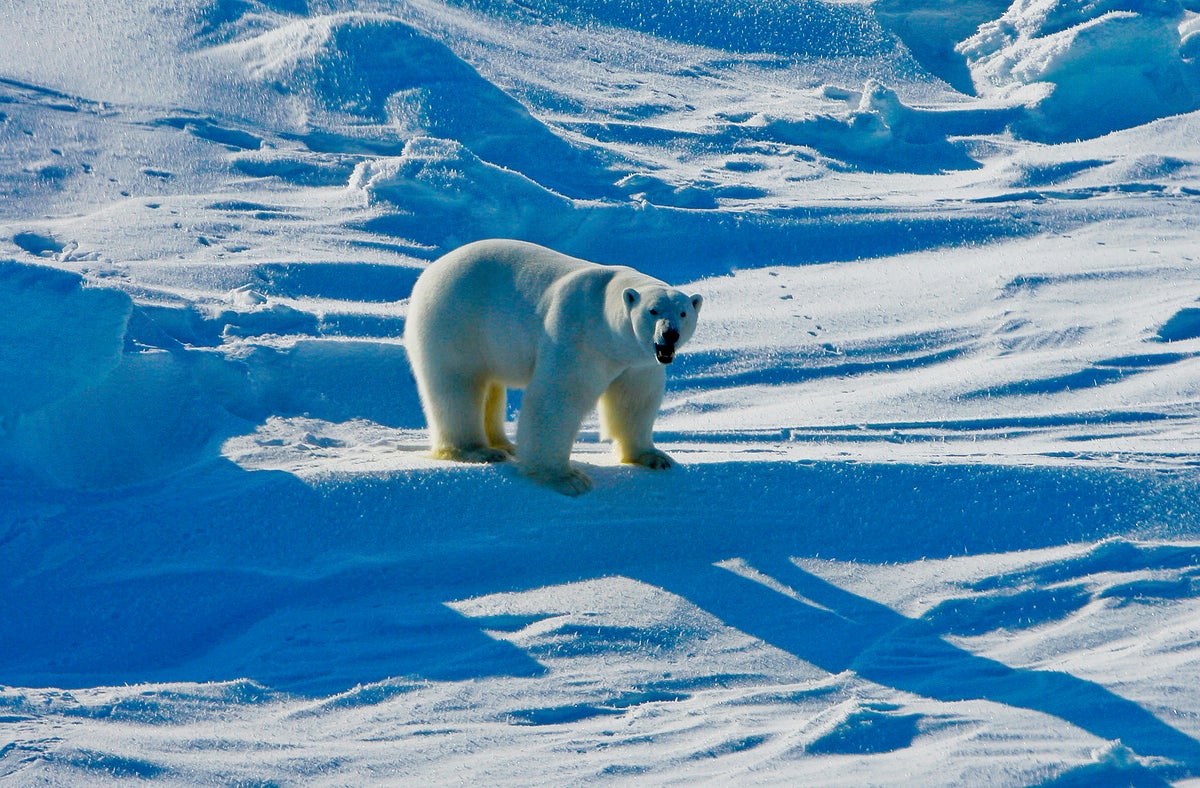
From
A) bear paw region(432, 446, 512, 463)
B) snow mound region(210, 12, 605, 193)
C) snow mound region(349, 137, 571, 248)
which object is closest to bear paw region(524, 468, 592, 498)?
bear paw region(432, 446, 512, 463)

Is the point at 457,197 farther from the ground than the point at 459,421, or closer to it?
farther from the ground

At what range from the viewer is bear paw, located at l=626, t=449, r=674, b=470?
4977 mm

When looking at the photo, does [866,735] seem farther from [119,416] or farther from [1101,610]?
[119,416]

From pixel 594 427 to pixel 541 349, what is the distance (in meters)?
1.48

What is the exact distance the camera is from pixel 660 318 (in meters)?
4.40

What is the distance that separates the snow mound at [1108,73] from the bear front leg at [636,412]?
23.6 feet

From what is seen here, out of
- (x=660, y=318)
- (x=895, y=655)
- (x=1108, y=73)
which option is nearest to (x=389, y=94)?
(x=660, y=318)

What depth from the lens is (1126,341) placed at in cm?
679

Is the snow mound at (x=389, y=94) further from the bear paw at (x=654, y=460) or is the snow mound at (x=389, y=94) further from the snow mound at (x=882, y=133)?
the bear paw at (x=654, y=460)

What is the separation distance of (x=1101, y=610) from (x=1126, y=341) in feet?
10.3

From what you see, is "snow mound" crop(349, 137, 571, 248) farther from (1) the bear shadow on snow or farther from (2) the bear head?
(2) the bear head

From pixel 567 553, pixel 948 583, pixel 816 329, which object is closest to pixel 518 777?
pixel 567 553

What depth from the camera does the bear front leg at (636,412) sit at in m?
5.02

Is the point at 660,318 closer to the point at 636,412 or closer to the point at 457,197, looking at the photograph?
the point at 636,412
